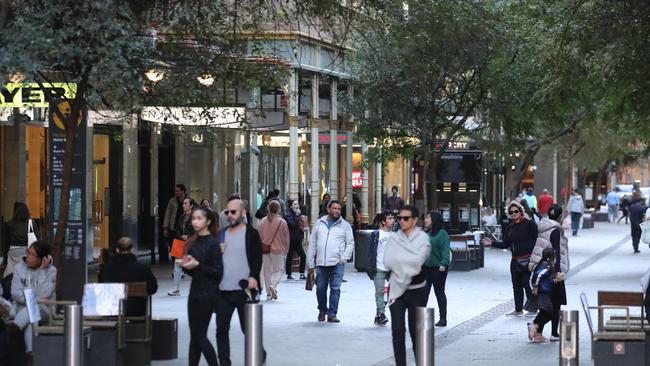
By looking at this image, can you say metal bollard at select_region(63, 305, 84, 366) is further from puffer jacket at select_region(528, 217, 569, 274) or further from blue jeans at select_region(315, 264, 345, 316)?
A: blue jeans at select_region(315, 264, 345, 316)

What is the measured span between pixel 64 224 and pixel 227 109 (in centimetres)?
503

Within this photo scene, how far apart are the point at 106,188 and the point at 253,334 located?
19.7 metres

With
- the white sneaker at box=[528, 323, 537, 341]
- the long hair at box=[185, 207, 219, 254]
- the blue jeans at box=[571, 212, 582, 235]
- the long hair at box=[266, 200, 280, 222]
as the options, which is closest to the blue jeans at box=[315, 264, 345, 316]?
the long hair at box=[266, 200, 280, 222]

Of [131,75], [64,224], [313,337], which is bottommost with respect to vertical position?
[313,337]

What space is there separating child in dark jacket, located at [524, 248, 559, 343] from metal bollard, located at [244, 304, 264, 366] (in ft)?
22.4

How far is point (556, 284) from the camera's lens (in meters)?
16.4

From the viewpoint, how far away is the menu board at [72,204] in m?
14.5

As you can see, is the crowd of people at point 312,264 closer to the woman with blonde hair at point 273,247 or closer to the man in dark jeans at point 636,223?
the woman with blonde hair at point 273,247

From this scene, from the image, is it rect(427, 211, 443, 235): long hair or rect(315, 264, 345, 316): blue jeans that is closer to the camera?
rect(427, 211, 443, 235): long hair

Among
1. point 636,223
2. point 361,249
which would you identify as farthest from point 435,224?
point 636,223

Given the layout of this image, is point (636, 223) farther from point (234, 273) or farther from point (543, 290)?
point (234, 273)

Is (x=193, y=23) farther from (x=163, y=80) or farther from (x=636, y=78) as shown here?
(x=636, y=78)

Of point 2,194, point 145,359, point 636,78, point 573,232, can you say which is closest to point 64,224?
point 145,359

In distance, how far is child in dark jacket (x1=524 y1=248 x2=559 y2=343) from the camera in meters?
16.3
